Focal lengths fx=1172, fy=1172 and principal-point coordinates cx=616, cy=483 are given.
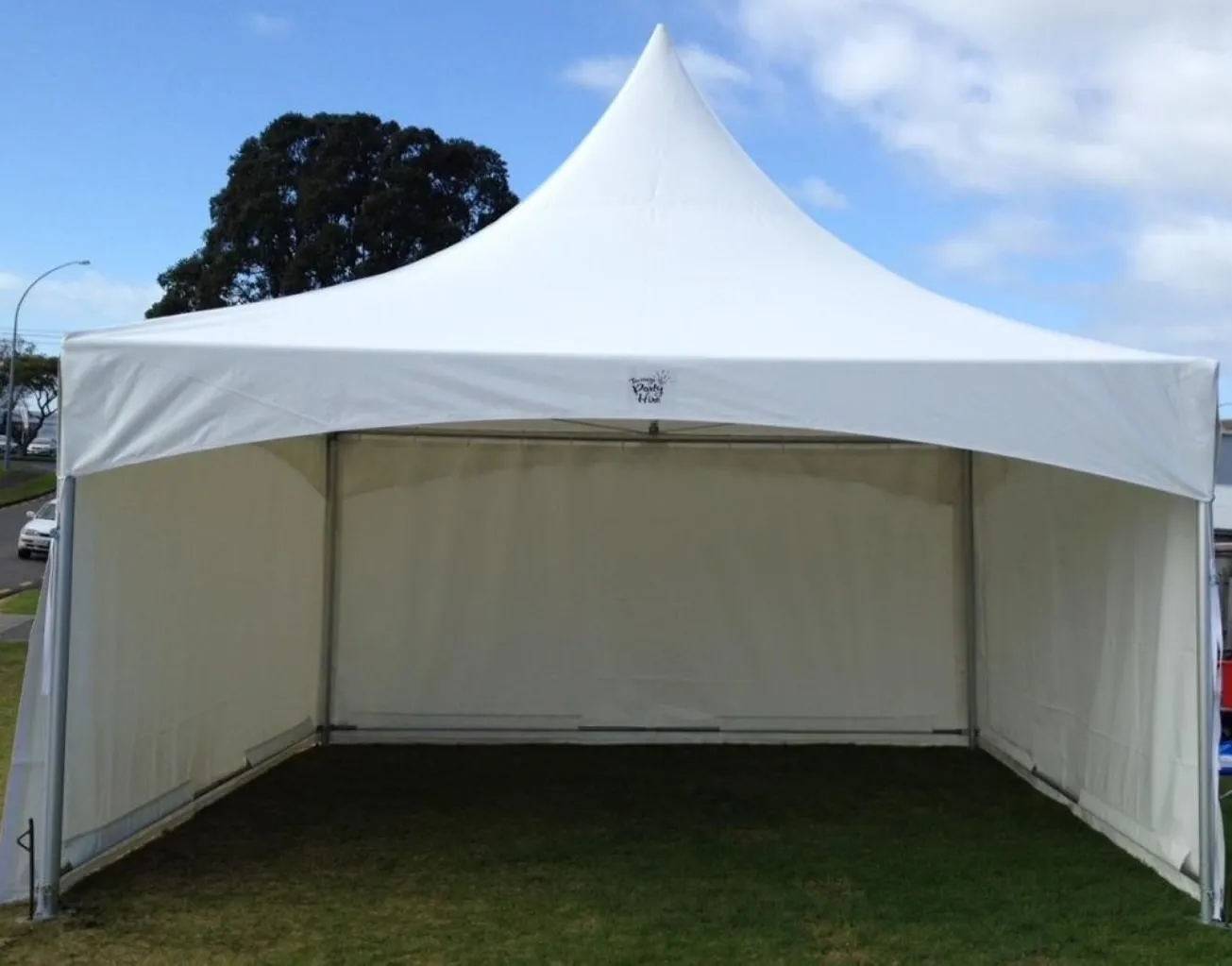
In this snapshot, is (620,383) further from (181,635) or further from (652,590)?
(652,590)

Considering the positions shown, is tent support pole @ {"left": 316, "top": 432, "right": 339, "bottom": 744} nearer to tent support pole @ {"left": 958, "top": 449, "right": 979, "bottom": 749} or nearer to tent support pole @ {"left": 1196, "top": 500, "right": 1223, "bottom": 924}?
tent support pole @ {"left": 958, "top": 449, "right": 979, "bottom": 749}

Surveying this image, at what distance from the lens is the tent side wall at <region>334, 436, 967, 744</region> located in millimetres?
6328

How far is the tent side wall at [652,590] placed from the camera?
20.8 feet

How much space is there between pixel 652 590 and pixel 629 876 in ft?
8.20

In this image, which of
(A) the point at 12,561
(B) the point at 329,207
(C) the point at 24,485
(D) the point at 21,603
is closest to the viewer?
(D) the point at 21,603

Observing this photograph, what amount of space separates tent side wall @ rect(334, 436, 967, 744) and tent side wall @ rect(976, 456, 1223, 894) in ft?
1.45

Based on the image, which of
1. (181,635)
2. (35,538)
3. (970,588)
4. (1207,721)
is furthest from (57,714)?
(35,538)

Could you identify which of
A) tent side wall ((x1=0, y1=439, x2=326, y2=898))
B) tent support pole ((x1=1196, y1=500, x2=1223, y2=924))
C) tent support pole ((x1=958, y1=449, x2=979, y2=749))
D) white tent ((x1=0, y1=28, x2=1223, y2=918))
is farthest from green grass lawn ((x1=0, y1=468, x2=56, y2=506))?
tent support pole ((x1=1196, y1=500, x2=1223, y2=924))

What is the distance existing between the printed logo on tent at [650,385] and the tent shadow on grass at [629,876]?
5.23 feet

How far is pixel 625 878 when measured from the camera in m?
4.00

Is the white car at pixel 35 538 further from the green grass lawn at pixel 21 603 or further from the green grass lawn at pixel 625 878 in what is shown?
the green grass lawn at pixel 625 878

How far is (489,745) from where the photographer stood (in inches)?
247

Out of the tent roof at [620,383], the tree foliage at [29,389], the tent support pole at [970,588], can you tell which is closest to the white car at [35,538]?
→ the tent support pole at [970,588]

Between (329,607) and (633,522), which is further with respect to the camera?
(633,522)
